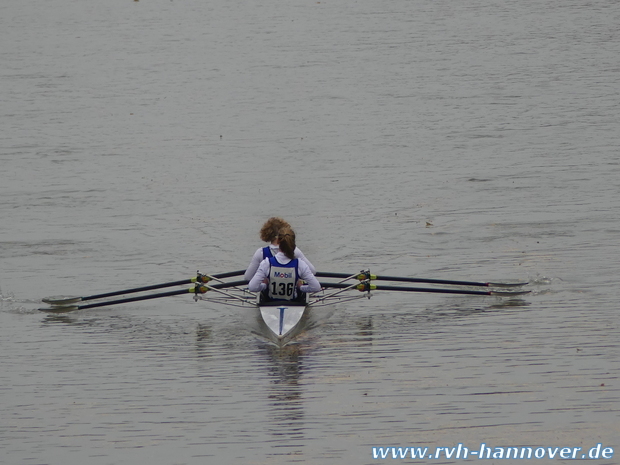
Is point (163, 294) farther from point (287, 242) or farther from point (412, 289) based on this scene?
point (412, 289)

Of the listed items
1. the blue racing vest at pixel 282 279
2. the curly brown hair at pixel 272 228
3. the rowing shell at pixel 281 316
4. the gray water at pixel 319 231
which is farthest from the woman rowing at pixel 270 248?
the gray water at pixel 319 231

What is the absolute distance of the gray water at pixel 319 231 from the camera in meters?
11.0

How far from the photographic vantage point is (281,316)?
1338 centimetres

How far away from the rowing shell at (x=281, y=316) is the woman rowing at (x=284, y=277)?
20 cm

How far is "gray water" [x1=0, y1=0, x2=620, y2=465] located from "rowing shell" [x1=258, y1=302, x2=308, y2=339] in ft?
0.98

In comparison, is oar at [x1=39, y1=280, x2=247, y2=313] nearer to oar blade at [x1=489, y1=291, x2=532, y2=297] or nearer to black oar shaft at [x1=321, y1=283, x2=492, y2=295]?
black oar shaft at [x1=321, y1=283, x2=492, y2=295]

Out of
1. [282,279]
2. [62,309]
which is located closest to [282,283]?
[282,279]

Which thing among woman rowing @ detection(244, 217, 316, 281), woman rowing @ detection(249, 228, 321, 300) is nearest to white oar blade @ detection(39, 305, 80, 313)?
woman rowing @ detection(244, 217, 316, 281)

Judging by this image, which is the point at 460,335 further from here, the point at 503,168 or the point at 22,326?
the point at 503,168

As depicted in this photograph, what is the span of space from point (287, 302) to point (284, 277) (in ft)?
1.13

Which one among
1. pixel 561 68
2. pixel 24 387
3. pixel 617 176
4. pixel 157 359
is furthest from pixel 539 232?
pixel 561 68

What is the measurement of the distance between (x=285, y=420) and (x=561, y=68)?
26.6 m

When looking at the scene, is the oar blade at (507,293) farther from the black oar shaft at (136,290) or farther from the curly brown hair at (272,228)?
the black oar shaft at (136,290)

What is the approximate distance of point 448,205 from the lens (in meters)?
20.6
